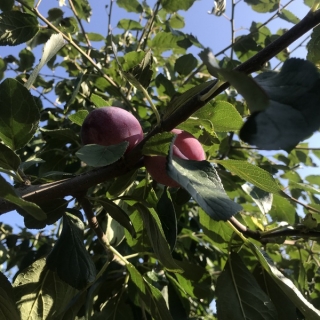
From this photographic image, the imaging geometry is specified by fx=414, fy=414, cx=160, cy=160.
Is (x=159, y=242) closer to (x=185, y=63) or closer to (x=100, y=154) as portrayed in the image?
(x=100, y=154)

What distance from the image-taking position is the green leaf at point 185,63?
1219mm

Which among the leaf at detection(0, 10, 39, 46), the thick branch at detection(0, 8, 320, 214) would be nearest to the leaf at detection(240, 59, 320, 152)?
the thick branch at detection(0, 8, 320, 214)

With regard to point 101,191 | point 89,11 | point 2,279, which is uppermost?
point 89,11

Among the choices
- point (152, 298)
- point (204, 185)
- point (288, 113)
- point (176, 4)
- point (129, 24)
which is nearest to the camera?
point (288, 113)

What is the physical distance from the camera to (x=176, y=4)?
46.9 inches

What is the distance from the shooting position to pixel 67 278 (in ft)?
2.24

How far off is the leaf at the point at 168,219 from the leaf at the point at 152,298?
6.2 inches

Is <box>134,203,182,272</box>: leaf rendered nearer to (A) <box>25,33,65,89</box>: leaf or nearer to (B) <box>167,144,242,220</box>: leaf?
(B) <box>167,144,242,220</box>: leaf

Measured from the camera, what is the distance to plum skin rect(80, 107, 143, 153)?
574 mm

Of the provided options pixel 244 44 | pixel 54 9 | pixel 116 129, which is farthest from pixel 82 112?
pixel 244 44

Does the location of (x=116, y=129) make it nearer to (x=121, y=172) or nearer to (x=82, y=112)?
(x=121, y=172)

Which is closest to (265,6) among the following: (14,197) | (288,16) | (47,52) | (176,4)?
(288,16)

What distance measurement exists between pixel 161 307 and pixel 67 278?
0.59 ft

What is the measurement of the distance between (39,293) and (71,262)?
143mm
